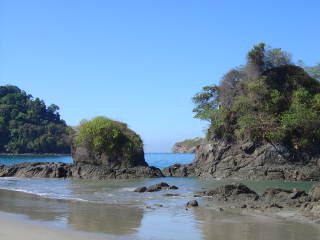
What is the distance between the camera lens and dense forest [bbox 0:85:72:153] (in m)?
118

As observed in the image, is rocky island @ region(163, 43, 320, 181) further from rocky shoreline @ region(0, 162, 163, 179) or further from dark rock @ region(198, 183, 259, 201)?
dark rock @ region(198, 183, 259, 201)

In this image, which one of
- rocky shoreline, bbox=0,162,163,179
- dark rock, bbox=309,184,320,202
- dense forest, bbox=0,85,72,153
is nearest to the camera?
dark rock, bbox=309,184,320,202

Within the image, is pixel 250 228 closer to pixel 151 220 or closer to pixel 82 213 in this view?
pixel 151 220

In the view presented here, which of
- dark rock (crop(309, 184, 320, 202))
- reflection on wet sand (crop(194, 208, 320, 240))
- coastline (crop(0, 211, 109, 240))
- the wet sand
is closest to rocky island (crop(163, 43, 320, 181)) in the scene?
dark rock (crop(309, 184, 320, 202))

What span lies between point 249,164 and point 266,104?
605 centimetres

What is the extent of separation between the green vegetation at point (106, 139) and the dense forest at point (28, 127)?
69.7 metres

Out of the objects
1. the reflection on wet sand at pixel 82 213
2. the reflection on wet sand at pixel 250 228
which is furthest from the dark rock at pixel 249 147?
the reflection on wet sand at pixel 250 228

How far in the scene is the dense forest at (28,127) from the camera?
118250 millimetres

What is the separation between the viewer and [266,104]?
4228 centimetres

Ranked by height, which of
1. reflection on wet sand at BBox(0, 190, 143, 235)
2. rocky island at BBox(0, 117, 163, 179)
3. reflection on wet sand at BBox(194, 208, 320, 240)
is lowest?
reflection on wet sand at BBox(194, 208, 320, 240)

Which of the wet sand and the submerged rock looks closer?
the wet sand

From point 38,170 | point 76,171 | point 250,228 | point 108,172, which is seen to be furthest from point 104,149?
point 250,228

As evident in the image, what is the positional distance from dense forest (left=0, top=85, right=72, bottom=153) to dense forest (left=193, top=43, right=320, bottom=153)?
74401 millimetres

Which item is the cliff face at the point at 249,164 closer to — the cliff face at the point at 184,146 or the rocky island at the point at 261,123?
the rocky island at the point at 261,123
